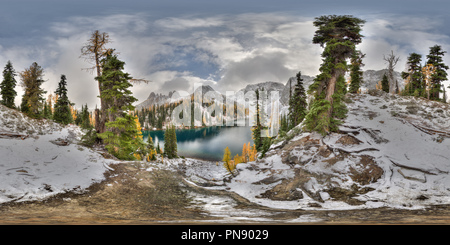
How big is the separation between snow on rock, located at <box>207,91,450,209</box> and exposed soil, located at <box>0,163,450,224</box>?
3.29 ft

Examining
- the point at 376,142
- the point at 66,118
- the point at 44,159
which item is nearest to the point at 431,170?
the point at 376,142

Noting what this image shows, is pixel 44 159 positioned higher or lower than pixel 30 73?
lower

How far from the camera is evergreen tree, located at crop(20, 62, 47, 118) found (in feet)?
57.6

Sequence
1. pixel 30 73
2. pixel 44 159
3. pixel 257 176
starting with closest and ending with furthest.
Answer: pixel 44 159
pixel 257 176
pixel 30 73

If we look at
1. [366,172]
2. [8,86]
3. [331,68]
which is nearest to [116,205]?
[366,172]

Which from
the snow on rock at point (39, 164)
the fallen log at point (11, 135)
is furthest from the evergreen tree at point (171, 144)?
the fallen log at point (11, 135)

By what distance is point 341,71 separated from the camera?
516 inches

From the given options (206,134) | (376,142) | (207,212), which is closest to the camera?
(207,212)

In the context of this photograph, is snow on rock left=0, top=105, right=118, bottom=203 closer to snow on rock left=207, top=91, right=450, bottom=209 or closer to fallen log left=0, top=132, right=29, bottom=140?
fallen log left=0, top=132, right=29, bottom=140

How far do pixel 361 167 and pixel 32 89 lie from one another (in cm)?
2459

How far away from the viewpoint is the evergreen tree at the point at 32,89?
57.6 feet

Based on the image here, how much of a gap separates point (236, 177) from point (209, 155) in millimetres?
24721

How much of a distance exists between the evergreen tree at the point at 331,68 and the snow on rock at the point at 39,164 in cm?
1139

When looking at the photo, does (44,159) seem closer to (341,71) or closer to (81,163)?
(81,163)
